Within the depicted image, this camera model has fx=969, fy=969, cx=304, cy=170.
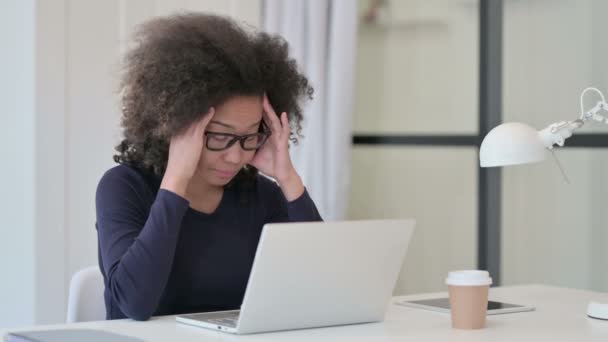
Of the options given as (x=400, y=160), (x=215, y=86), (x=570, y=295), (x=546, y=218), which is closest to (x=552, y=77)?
(x=546, y=218)

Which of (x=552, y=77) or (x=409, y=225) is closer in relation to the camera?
(x=409, y=225)

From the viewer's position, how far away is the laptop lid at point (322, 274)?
156 centimetres

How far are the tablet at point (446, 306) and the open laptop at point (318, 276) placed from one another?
212 millimetres

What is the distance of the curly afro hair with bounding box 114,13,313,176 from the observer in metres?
2.01

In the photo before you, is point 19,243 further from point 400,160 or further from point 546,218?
Answer: point 546,218

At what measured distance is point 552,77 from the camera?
3084 millimetres

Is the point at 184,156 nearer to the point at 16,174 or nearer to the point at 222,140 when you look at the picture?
the point at 222,140

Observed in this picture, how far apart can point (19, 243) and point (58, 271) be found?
14 centimetres

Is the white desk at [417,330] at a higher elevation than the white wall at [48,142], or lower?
lower

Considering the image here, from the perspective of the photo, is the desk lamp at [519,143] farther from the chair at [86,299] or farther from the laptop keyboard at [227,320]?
the chair at [86,299]

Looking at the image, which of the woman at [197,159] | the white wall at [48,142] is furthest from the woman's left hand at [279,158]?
the white wall at [48,142]

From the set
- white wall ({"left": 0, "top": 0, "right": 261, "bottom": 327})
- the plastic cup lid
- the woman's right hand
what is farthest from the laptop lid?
white wall ({"left": 0, "top": 0, "right": 261, "bottom": 327})

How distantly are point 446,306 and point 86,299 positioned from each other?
0.74m

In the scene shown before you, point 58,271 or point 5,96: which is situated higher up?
point 5,96
